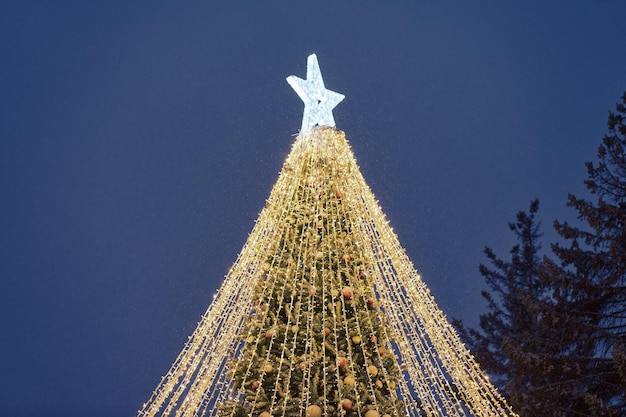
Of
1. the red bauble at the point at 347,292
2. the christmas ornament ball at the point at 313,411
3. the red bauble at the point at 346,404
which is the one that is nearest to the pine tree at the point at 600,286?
the red bauble at the point at 347,292

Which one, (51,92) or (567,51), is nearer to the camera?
(51,92)

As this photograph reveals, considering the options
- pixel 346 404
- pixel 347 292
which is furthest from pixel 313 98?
pixel 346 404

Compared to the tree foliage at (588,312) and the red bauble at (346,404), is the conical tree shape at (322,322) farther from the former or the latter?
the tree foliage at (588,312)

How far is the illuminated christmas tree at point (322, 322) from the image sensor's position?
3.64m

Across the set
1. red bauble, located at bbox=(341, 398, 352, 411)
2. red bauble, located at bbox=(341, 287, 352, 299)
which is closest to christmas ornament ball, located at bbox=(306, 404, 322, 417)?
red bauble, located at bbox=(341, 398, 352, 411)

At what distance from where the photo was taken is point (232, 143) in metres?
32.7

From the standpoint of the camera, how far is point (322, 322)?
384 cm

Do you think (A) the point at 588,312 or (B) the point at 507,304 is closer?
(A) the point at 588,312

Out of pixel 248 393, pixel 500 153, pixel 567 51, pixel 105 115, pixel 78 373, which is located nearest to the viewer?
pixel 248 393

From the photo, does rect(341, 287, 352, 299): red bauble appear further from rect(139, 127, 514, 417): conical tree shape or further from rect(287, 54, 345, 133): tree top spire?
rect(287, 54, 345, 133): tree top spire

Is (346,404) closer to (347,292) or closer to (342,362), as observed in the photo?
(342,362)

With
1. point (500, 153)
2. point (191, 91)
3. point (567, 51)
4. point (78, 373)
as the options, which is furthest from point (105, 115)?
point (567, 51)

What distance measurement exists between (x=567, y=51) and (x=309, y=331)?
44.2 metres

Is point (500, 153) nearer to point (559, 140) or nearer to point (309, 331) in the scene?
point (559, 140)
